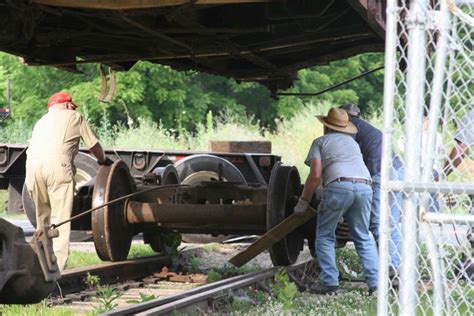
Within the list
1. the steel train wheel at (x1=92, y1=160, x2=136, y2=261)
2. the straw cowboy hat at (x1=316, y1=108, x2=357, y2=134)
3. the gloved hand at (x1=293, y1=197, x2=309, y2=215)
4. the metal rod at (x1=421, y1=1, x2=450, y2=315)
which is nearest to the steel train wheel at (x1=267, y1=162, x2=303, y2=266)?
the gloved hand at (x1=293, y1=197, x2=309, y2=215)

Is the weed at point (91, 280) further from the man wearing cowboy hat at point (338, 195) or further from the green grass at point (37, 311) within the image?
the man wearing cowboy hat at point (338, 195)

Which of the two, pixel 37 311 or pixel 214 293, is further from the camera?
pixel 214 293

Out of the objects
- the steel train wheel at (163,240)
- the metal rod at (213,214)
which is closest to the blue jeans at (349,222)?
the metal rod at (213,214)

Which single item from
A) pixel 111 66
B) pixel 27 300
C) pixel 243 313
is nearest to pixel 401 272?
pixel 27 300

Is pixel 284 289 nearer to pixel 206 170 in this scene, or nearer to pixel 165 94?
pixel 206 170

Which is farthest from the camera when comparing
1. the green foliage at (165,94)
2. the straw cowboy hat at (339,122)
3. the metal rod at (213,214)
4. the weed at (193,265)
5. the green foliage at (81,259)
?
the green foliage at (165,94)

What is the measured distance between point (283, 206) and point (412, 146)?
541 cm

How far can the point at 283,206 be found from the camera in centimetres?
1026

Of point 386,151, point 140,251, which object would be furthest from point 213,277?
point 386,151

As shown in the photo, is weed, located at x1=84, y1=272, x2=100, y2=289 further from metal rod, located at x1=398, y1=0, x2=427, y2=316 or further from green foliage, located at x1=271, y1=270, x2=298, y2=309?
metal rod, located at x1=398, y1=0, x2=427, y2=316

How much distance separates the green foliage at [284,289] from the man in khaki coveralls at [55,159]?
7.58 ft

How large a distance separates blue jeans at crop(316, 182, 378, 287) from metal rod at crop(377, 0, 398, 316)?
437 centimetres

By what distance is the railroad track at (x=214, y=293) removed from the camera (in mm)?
7027

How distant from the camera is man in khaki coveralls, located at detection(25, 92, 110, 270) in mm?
9773
